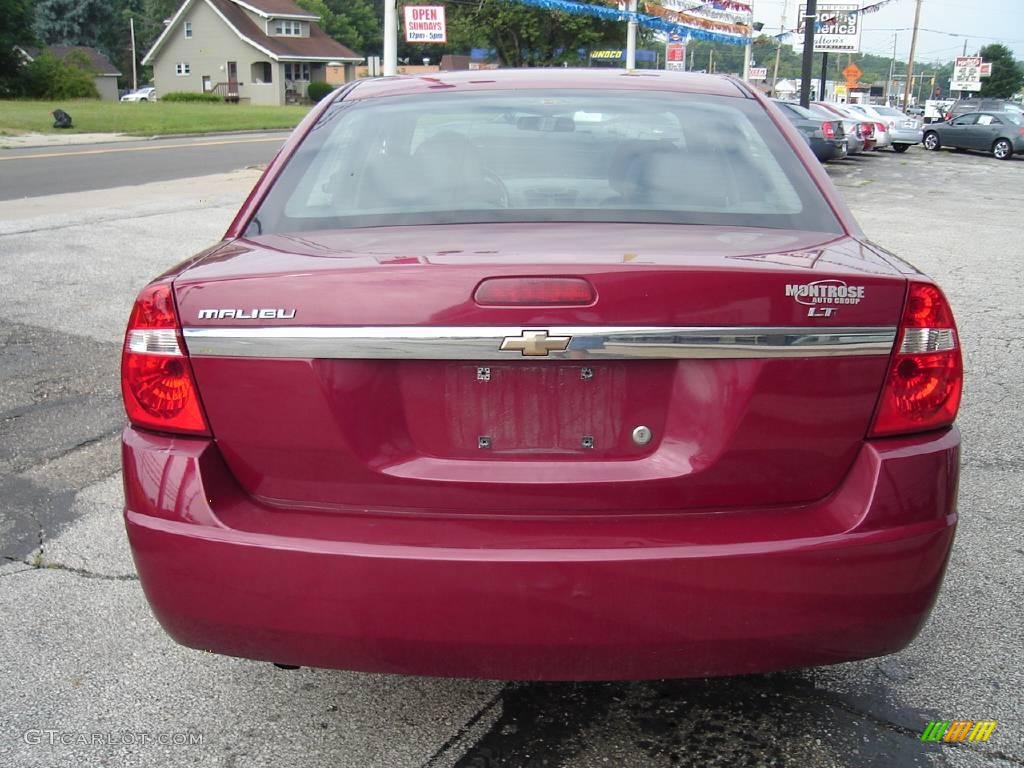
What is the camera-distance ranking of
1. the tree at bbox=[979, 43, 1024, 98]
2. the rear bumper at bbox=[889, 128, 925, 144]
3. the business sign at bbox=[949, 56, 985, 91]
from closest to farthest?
the rear bumper at bbox=[889, 128, 925, 144], the business sign at bbox=[949, 56, 985, 91], the tree at bbox=[979, 43, 1024, 98]

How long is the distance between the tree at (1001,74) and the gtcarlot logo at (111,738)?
331 feet

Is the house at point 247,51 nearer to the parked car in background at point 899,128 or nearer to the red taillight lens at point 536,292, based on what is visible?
the parked car in background at point 899,128

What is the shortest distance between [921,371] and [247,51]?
80400 mm

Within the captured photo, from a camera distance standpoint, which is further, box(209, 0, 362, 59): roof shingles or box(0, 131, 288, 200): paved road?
box(209, 0, 362, 59): roof shingles

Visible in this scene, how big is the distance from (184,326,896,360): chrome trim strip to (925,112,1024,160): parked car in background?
35009 millimetres

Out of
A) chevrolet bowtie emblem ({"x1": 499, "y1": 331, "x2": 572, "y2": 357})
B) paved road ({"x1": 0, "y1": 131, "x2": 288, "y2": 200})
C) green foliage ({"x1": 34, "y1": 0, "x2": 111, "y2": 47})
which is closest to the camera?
chevrolet bowtie emblem ({"x1": 499, "y1": 331, "x2": 572, "y2": 357})

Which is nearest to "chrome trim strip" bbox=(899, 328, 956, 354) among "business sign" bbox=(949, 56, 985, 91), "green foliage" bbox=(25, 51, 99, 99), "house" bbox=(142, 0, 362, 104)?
"green foliage" bbox=(25, 51, 99, 99)

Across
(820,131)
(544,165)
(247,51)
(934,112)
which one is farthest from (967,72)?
(544,165)

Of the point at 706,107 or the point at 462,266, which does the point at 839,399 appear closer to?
the point at 462,266

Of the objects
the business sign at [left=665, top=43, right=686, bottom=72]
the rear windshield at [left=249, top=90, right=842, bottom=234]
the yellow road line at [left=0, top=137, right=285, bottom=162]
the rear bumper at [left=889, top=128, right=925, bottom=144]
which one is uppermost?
the business sign at [left=665, top=43, right=686, bottom=72]

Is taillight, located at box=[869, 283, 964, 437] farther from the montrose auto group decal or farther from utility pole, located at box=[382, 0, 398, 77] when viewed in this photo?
utility pole, located at box=[382, 0, 398, 77]

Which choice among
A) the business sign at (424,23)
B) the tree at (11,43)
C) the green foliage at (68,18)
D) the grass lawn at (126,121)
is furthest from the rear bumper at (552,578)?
the green foliage at (68,18)

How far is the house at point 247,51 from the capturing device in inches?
2987

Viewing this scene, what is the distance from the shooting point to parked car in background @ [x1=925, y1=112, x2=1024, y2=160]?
3295 centimetres
